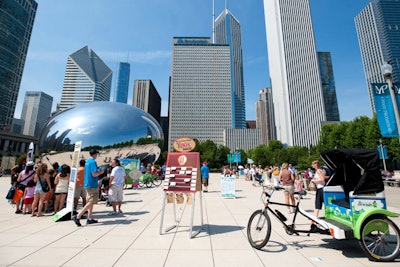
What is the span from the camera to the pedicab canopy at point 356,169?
3912 millimetres

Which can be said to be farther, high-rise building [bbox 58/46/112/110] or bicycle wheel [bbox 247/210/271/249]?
high-rise building [bbox 58/46/112/110]

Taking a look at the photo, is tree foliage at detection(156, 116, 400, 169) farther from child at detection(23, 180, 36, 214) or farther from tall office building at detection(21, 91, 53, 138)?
tall office building at detection(21, 91, 53, 138)

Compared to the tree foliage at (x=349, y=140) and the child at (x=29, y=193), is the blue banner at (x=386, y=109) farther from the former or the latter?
the tree foliage at (x=349, y=140)

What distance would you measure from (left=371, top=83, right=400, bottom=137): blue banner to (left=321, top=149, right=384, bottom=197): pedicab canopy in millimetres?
5585

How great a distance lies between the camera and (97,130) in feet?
60.2

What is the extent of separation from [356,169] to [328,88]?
562 feet

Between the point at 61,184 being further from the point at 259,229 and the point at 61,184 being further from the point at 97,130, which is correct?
the point at 97,130

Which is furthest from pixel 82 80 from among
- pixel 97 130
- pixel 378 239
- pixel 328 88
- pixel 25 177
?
pixel 328 88

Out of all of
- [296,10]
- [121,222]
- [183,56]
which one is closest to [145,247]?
[121,222]

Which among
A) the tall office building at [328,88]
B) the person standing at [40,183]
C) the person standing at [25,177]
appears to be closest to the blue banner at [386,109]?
the person standing at [40,183]

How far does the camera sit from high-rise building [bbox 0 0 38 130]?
92625 mm

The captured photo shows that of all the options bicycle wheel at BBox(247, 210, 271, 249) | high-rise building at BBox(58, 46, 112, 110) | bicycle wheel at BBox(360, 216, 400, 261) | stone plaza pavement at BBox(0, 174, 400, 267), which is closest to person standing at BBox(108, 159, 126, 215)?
stone plaza pavement at BBox(0, 174, 400, 267)

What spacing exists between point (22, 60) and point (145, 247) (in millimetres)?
146204

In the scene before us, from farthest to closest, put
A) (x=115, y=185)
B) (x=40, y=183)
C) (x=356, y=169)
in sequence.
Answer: (x=115, y=185) → (x=40, y=183) → (x=356, y=169)
